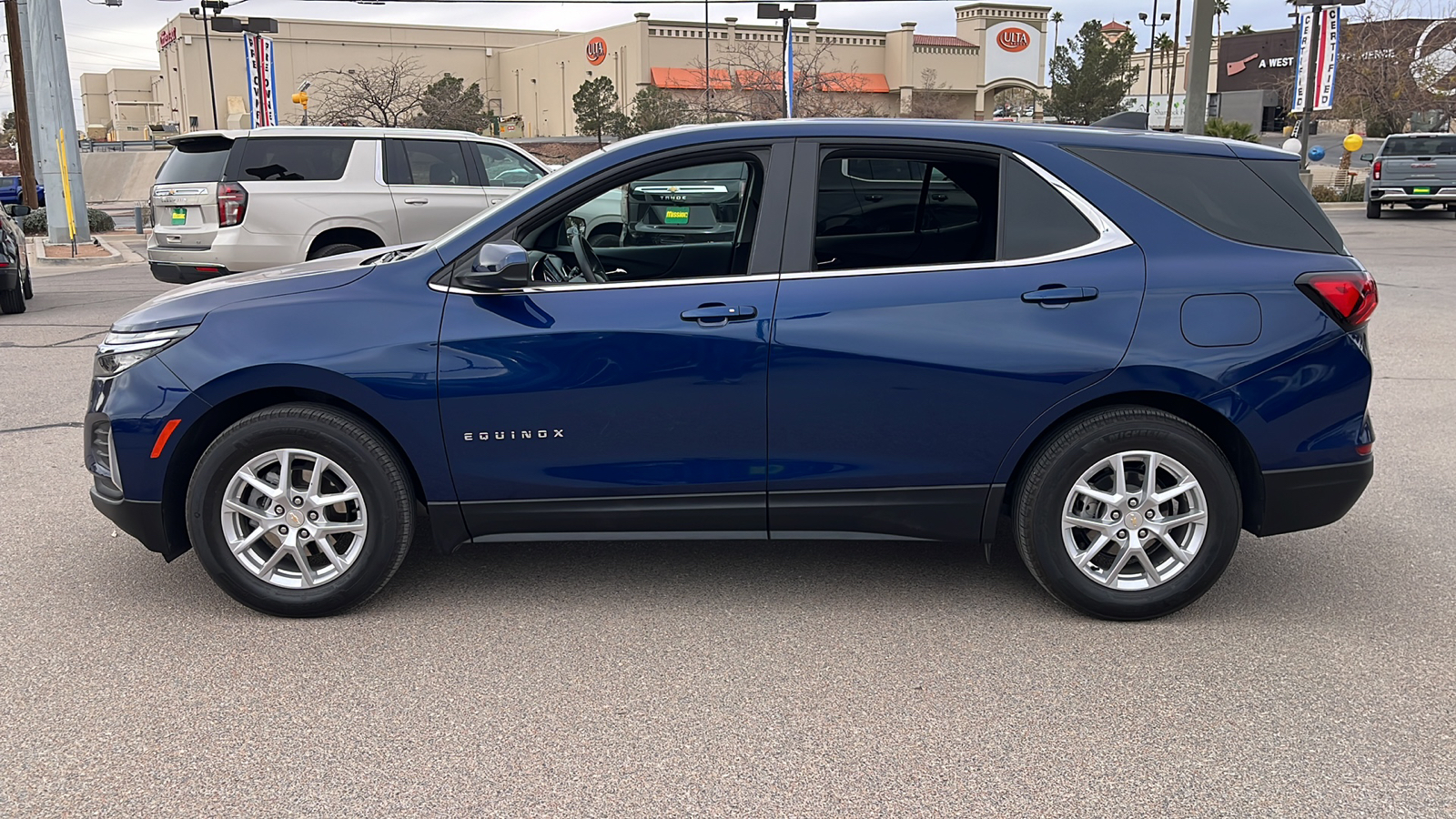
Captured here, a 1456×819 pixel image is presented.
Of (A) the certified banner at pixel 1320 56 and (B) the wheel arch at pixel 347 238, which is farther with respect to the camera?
(A) the certified banner at pixel 1320 56

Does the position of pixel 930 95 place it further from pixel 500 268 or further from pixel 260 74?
pixel 500 268

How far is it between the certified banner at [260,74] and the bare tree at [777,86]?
58.2 ft

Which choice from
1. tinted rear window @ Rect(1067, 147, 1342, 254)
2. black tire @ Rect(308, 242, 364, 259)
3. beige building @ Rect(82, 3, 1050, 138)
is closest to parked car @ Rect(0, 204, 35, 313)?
black tire @ Rect(308, 242, 364, 259)

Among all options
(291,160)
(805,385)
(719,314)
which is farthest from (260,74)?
(805,385)

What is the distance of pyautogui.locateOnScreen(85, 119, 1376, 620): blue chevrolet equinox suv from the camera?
13.9 feet

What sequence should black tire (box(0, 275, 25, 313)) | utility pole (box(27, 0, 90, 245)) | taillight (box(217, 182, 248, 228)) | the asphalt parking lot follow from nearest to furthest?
1. the asphalt parking lot
2. taillight (box(217, 182, 248, 228))
3. black tire (box(0, 275, 25, 313))
4. utility pole (box(27, 0, 90, 245))

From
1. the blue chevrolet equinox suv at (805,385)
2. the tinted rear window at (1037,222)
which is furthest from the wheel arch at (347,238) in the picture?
the tinted rear window at (1037,222)

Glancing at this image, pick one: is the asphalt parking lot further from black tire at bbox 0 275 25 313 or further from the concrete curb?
the concrete curb

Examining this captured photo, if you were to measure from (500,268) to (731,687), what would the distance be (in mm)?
1586

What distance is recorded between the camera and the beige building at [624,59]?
77.8 metres

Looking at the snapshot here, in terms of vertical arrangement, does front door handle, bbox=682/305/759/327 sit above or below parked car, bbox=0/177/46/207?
above

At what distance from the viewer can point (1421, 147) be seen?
27.5m

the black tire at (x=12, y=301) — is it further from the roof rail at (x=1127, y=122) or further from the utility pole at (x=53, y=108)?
the roof rail at (x=1127, y=122)

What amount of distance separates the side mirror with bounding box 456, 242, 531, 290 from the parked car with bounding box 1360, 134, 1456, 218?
28.2m
